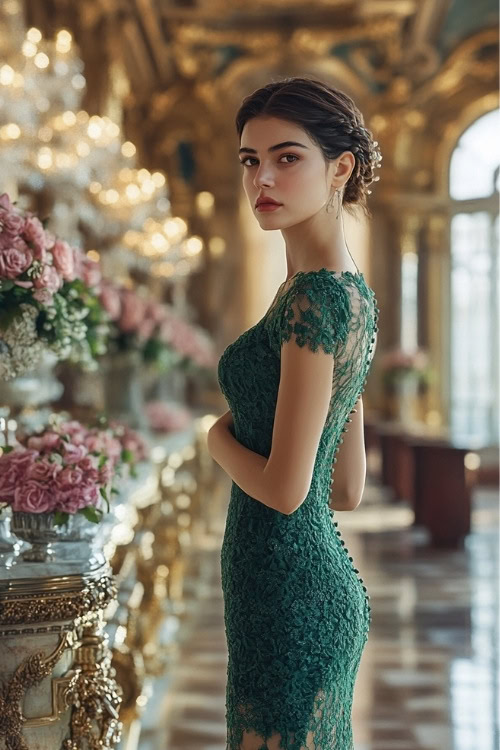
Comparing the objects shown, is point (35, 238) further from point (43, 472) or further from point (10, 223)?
point (43, 472)

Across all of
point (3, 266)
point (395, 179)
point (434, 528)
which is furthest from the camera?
point (395, 179)

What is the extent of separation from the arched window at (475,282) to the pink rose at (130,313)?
9.22m

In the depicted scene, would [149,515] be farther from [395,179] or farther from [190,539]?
[395,179]

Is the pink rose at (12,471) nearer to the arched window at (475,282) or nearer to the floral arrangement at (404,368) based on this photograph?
the floral arrangement at (404,368)

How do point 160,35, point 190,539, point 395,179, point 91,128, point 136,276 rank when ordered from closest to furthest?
point 91,128 → point 190,539 → point 136,276 → point 160,35 → point 395,179

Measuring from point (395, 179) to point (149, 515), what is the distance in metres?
10.7

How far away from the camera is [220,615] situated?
6594 millimetres

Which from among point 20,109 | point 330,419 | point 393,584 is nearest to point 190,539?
point 393,584

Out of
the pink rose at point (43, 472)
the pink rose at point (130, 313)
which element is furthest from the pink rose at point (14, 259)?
Answer: the pink rose at point (130, 313)

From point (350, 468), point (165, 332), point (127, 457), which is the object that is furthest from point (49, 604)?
point (165, 332)

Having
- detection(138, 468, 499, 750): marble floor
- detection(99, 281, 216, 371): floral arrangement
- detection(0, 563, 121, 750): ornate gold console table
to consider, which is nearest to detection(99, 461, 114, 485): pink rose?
detection(0, 563, 121, 750): ornate gold console table

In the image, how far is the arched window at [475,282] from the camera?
14852mm

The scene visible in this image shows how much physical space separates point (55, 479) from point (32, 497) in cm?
7

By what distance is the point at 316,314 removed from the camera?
1862mm
